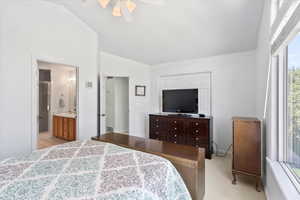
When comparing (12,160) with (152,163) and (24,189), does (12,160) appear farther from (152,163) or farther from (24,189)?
(152,163)

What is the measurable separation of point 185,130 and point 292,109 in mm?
2136

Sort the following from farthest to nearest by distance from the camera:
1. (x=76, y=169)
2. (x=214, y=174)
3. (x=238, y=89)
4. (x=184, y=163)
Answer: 1. (x=238, y=89)
2. (x=214, y=174)
3. (x=184, y=163)
4. (x=76, y=169)

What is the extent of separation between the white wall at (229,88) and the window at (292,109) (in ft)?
5.76

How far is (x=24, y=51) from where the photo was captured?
2.39m

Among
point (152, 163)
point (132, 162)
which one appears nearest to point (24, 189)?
point (132, 162)

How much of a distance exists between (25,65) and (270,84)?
338cm

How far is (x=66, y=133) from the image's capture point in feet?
12.9

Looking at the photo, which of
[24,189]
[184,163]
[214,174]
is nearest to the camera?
[24,189]

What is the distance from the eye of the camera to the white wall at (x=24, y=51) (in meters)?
2.22

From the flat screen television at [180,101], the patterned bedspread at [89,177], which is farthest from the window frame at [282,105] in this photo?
the flat screen television at [180,101]

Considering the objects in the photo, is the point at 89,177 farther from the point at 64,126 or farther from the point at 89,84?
the point at 64,126

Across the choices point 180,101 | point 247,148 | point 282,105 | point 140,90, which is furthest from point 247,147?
point 140,90

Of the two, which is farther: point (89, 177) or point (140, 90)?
point (140, 90)

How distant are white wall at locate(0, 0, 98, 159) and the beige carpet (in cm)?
282
